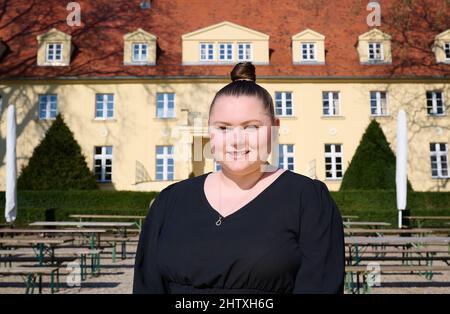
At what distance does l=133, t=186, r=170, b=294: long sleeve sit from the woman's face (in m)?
0.33

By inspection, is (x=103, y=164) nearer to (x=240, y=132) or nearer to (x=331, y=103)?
(x=331, y=103)

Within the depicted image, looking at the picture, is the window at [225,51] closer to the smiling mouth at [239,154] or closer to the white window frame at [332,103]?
the white window frame at [332,103]

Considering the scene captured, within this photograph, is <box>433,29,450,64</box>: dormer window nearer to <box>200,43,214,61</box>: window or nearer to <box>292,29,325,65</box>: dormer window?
<box>292,29,325,65</box>: dormer window

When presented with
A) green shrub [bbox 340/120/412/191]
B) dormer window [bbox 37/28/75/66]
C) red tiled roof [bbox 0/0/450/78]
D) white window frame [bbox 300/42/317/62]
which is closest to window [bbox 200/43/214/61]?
red tiled roof [bbox 0/0/450/78]

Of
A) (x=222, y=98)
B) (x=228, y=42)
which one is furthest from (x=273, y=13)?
(x=222, y=98)

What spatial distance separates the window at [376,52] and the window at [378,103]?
6.17 feet

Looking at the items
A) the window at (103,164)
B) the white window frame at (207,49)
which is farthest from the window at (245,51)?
the window at (103,164)

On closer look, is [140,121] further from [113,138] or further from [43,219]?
[43,219]

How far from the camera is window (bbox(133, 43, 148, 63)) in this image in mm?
23906

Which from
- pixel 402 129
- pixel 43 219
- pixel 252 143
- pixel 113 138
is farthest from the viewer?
pixel 113 138

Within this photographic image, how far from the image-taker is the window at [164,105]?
23406 millimetres

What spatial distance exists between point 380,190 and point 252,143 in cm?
1763

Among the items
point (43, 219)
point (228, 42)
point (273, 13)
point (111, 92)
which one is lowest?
point (43, 219)

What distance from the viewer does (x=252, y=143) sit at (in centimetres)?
164
